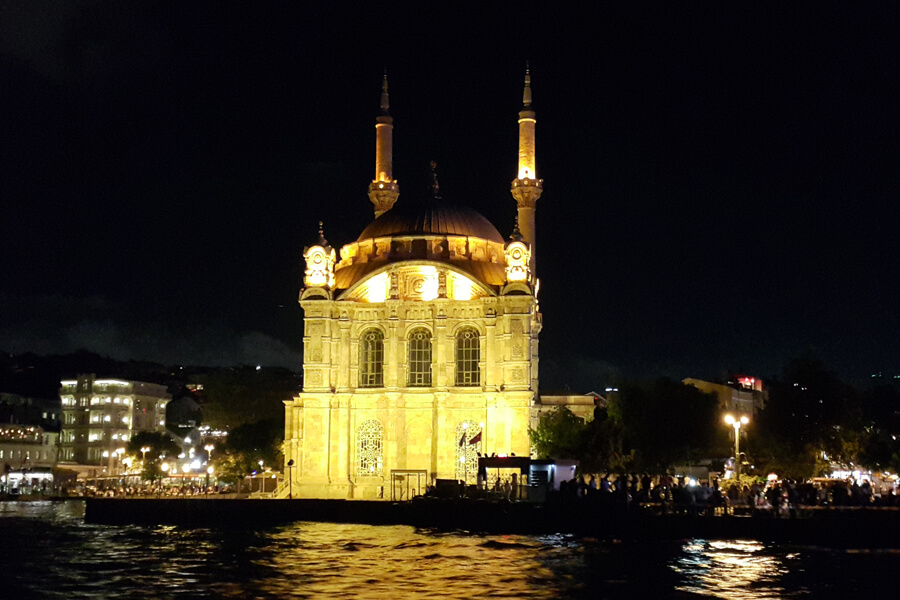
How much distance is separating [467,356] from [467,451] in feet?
16.8

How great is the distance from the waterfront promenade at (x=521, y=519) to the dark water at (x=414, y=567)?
1079mm

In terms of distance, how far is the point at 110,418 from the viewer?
112m

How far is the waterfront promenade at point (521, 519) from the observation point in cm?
4134

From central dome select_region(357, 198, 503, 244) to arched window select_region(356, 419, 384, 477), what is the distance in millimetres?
11777

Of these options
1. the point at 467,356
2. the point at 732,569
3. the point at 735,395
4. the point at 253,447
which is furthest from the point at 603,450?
Answer: the point at 735,395

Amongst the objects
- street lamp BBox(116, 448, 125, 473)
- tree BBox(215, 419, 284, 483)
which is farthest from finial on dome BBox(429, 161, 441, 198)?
street lamp BBox(116, 448, 125, 473)

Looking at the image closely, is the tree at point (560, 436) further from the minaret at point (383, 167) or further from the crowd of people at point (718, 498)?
the minaret at point (383, 167)

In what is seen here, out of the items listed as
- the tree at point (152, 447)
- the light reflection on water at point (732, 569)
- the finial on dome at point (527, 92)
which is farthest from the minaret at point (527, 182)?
the tree at point (152, 447)

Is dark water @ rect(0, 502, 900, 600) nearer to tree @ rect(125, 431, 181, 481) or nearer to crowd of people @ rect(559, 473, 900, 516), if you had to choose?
crowd of people @ rect(559, 473, 900, 516)

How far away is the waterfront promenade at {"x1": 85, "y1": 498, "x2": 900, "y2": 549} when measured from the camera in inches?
1628

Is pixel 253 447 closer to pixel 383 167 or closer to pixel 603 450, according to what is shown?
pixel 383 167

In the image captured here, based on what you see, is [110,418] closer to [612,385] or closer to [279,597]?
[612,385]

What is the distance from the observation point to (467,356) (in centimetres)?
6444

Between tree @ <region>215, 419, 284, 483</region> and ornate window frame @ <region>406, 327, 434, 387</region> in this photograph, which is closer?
ornate window frame @ <region>406, 327, 434, 387</region>
